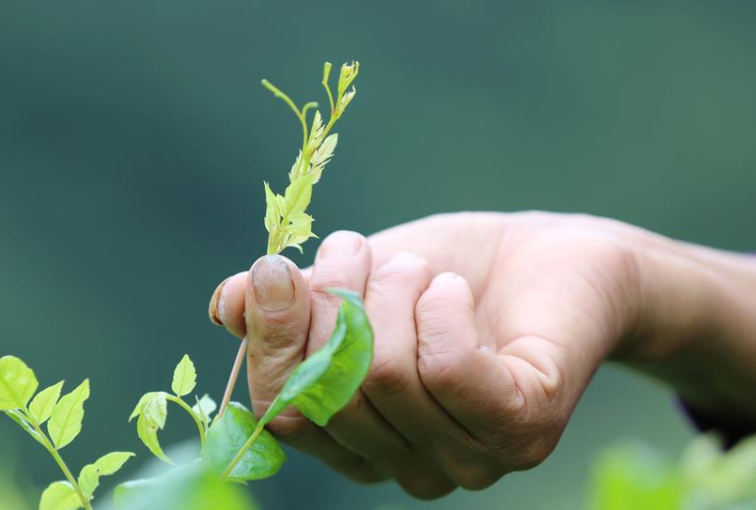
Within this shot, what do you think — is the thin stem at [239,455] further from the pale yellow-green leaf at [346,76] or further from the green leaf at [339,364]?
the pale yellow-green leaf at [346,76]

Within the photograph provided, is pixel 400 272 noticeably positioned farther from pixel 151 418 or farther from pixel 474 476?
pixel 151 418

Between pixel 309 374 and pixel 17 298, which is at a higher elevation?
pixel 309 374

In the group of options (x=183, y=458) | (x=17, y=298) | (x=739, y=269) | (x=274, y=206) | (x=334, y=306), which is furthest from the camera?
(x=17, y=298)

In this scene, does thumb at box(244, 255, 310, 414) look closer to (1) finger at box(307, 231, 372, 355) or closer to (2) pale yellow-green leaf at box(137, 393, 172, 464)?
(1) finger at box(307, 231, 372, 355)

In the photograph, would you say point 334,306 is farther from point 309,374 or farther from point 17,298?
point 17,298

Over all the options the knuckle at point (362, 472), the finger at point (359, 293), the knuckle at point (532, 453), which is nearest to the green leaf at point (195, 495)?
the finger at point (359, 293)

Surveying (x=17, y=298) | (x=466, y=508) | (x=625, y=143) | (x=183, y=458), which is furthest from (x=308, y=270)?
(x=625, y=143)

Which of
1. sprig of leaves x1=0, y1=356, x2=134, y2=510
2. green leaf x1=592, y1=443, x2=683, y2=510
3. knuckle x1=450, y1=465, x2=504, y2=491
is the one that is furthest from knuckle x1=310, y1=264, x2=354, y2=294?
green leaf x1=592, y1=443, x2=683, y2=510
